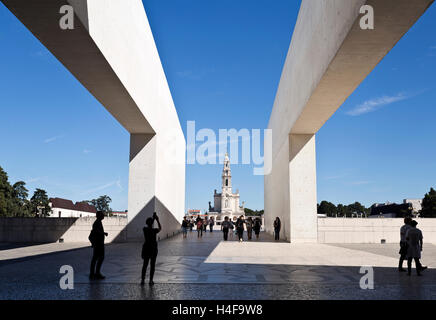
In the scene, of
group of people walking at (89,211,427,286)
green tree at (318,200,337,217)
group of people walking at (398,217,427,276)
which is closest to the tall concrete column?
group of people walking at (89,211,427,286)

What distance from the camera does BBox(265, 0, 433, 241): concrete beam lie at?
7.98m

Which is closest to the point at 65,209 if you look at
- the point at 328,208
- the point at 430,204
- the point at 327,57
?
the point at 430,204

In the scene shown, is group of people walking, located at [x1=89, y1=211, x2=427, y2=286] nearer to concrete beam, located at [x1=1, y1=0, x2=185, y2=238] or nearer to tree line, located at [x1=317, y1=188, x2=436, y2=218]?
concrete beam, located at [x1=1, y1=0, x2=185, y2=238]

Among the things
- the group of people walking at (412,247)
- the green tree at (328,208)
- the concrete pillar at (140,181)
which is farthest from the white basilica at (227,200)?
the group of people walking at (412,247)

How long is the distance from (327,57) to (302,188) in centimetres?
927

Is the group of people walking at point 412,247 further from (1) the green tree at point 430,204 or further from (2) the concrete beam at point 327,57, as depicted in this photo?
(1) the green tree at point 430,204

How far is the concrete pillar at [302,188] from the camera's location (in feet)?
60.4

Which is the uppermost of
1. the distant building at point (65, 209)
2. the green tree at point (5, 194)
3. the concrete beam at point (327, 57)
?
the concrete beam at point (327, 57)

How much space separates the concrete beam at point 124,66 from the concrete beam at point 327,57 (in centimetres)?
607

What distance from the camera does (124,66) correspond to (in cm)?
1190

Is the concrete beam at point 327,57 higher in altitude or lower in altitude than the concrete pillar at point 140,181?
higher

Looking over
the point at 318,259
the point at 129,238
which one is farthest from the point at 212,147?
the point at 318,259
